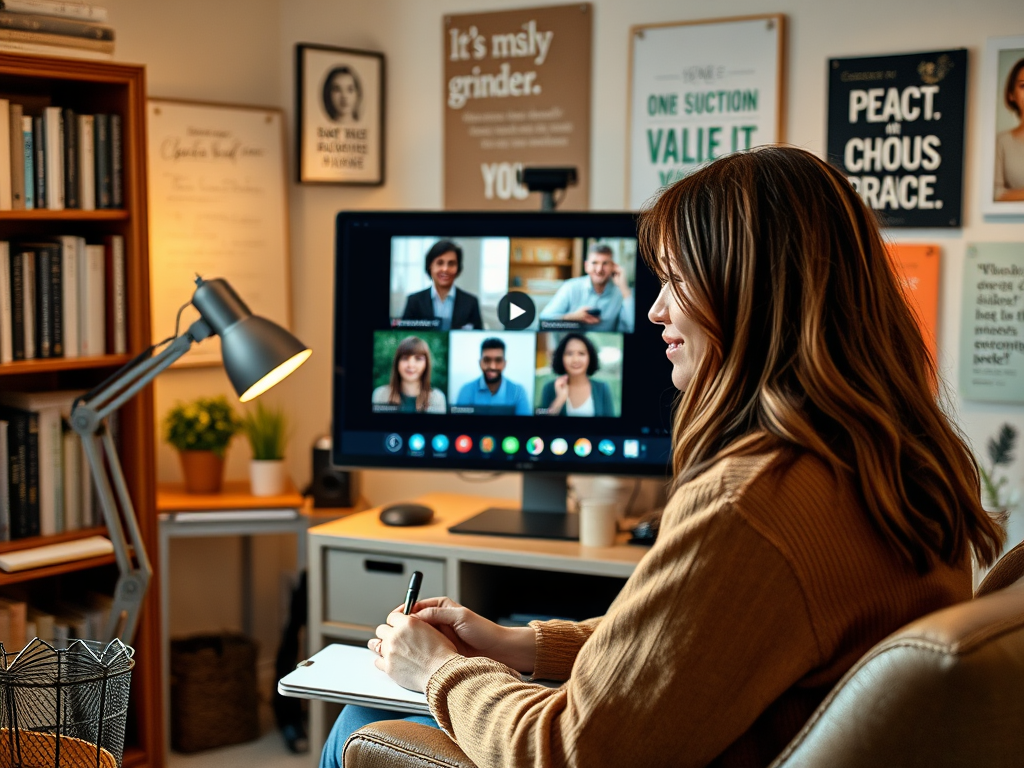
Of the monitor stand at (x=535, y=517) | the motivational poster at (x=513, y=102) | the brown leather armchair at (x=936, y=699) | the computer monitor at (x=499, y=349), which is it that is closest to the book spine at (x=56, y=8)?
the computer monitor at (x=499, y=349)

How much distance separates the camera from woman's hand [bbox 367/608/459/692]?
134 centimetres

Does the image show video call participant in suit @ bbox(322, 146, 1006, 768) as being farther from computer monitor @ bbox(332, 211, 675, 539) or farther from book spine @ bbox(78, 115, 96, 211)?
book spine @ bbox(78, 115, 96, 211)

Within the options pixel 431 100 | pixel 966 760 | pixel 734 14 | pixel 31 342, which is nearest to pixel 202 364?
pixel 31 342

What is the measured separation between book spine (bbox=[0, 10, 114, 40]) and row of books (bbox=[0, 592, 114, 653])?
119 cm

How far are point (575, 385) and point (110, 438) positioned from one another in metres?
0.95

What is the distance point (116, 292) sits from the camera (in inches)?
93.5

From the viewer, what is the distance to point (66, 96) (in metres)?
2.49

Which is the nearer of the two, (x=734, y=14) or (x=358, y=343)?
(x=358, y=343)

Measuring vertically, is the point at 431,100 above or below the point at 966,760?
above

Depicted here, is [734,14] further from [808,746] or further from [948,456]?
[808,746]

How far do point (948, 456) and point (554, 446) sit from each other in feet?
4.19

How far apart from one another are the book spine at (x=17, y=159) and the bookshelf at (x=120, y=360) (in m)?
0.04

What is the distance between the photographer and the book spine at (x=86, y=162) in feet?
7.58

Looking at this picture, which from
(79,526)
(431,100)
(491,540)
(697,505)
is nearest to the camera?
(697,505)
